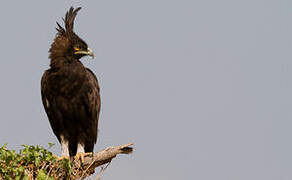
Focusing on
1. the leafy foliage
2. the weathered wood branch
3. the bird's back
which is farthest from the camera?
the bird's back

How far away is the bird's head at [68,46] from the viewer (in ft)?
28.3

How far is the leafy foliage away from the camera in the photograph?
654 centimetres

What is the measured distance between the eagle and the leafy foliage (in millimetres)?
1132

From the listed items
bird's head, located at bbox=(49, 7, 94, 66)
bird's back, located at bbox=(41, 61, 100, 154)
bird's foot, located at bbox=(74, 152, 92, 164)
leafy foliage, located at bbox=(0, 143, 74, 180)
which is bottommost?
leafy foliage, located at bbox=(0, 143, 74, 180)

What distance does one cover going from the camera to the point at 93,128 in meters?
8.70

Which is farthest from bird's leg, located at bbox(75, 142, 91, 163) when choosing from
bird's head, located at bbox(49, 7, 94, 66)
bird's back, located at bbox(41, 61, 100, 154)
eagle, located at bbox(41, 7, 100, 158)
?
bird's head, located at bbox(49, 7, 94, 66)

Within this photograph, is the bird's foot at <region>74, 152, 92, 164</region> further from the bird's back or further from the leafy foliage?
the leafy foliage

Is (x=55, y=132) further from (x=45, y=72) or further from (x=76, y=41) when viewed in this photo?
(x=76, y=41)

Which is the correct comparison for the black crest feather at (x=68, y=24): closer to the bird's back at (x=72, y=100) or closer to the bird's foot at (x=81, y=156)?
the bird's back at (x=72, y=100)

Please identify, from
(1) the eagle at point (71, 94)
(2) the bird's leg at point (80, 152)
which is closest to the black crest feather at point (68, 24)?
(1) the eagle at point (71, 94)

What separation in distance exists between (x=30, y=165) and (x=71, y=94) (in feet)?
6.25

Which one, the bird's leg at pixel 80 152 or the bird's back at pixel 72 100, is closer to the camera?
the bird's leg at pixel 80 152

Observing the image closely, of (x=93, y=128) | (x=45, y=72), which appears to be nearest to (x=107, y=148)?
(x=93, y=128)

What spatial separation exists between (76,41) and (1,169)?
10.1 ft
